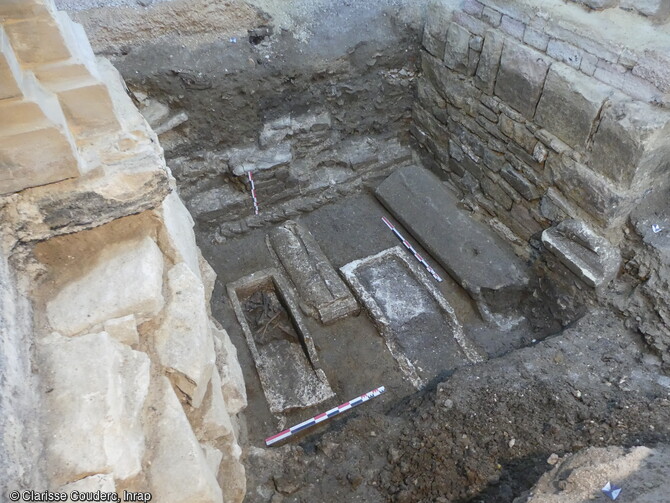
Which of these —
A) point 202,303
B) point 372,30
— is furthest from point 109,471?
point 372,30

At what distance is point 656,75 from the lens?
2.87 m

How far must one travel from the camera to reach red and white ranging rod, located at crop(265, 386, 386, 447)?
330 centimetres

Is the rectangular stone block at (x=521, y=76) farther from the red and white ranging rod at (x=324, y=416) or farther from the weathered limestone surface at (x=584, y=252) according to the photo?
the red and white ranging rod at (x=324, y=416)

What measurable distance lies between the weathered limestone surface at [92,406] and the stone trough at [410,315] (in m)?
2.47

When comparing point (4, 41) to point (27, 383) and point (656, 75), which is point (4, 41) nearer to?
point (27, 383)

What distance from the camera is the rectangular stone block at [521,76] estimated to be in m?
3.51

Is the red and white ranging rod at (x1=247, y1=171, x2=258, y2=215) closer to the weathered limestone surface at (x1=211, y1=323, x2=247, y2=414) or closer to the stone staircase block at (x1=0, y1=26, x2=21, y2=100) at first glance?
the weathered limestone surface at (x1=211, y1=323, x2=247, y2=414)

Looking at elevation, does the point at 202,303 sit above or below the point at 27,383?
below

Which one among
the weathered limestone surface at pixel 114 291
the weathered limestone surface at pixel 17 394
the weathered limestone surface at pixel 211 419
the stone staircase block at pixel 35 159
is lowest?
the weathered limestone surface at pixel 211 419

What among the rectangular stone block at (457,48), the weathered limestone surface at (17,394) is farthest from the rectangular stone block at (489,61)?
the weathered limestone surface at (17,394)

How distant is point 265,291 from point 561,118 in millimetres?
2750

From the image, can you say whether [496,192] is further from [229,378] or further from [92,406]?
[92,406]

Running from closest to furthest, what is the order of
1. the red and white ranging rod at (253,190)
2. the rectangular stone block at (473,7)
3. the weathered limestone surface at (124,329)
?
the weathered limestone surface at (124,329) → the rectangular stone block at (473,7) → the red and white ranging rod at (253,190)

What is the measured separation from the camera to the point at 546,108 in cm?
355
